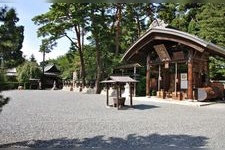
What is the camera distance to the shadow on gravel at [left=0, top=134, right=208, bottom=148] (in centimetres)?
585

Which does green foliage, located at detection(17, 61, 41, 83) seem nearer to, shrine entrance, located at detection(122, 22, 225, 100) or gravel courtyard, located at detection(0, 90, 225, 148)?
shrine entrance, located at detection(122, 22, 225, 100)

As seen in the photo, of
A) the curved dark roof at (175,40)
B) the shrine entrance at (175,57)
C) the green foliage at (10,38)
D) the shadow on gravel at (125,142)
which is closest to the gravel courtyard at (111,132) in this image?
the shadow on gravel at (125,142)

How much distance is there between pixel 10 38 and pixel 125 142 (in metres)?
2.99

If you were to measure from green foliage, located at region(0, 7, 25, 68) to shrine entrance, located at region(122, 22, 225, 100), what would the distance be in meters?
11.0

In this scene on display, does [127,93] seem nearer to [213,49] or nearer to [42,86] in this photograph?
[213,49]

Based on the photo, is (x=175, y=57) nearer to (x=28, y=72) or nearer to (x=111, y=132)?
(x=111, y=132)

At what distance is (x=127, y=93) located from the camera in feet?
64.2

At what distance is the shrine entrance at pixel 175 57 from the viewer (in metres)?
15.4

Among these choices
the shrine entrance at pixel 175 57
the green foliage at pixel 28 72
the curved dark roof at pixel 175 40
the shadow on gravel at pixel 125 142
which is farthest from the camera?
the green foliage at pixel 28 72

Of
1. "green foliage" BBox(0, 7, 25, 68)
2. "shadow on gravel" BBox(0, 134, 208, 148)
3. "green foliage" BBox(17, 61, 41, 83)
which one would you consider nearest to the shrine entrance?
"shadow on gravel" BBox(0, 134, 208, 148)

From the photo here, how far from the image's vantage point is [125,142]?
6195 millimetres

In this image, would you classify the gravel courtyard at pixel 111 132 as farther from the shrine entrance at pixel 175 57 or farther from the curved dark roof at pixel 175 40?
the shrine entrance at pixel 175 57

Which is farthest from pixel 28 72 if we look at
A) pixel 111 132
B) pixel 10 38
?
pixel 10 38

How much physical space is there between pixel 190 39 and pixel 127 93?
241 inches
